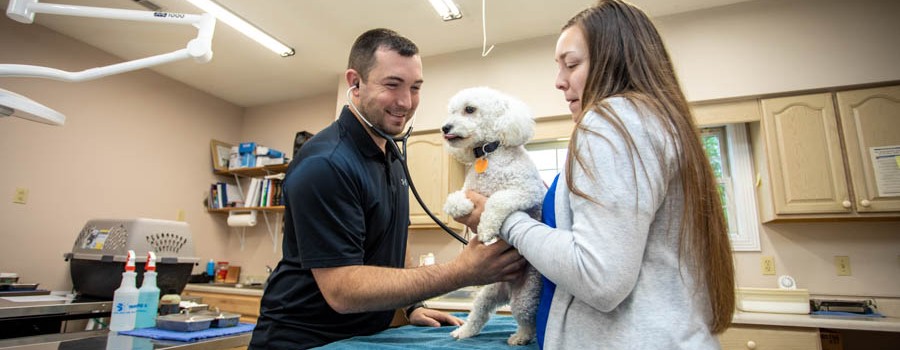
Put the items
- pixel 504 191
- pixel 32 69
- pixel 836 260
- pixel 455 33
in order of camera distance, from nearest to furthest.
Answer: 1. pixel 504 191
2. pixel 32 69
3. pixel 836 260
4. pixel 455 33

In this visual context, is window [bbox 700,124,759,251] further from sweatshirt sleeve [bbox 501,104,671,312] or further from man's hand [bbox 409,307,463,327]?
sweatshirt sleeve [bbox 501,104,671,312]

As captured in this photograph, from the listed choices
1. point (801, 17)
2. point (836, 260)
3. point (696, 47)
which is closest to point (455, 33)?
point (696, 47)


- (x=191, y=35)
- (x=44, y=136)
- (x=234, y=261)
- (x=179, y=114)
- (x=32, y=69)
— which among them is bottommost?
(x=234, y=261)

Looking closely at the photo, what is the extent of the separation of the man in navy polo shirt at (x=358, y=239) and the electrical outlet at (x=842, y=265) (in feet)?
8.64

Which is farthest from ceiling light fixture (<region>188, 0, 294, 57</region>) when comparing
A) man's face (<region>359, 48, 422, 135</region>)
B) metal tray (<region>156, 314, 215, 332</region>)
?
metal tray (<region>156, 314, 215, 332</region>)

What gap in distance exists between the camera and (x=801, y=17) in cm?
274

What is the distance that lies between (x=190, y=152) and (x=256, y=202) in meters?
0.91

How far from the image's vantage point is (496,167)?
107 cm

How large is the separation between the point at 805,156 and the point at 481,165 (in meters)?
2.42

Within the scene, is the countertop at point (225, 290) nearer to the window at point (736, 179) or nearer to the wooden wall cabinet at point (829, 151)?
the window at point (736, 179)

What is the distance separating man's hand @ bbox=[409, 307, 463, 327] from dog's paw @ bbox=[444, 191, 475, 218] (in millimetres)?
441

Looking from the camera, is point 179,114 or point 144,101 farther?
point 179,114

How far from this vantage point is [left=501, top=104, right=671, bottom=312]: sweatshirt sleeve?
0.62 m

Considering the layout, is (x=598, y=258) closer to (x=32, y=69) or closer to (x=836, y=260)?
(x=32, y=69)
